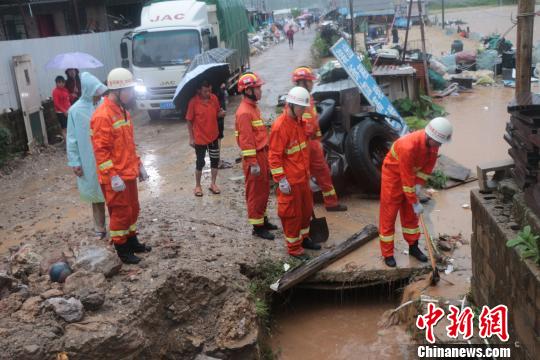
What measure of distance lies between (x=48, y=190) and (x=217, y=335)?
5.60m

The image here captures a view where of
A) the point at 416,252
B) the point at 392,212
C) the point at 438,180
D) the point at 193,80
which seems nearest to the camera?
the point at 392,212

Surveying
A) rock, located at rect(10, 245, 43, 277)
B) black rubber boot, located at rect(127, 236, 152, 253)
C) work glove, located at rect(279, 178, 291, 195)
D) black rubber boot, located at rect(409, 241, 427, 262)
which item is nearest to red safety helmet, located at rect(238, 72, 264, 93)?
work glove, located at rect(279, 178, 291, 195)

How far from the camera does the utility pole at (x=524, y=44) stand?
17.4ft

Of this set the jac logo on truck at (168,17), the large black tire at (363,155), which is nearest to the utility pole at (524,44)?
the large black tire at (363,155)

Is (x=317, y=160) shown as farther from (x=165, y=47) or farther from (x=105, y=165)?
(x=165, y=47)

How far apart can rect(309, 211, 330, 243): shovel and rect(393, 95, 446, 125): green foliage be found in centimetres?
718

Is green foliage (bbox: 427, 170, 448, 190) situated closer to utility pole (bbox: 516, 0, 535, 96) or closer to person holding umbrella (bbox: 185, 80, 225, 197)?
utility pole (bbox: 516, 0, 535, 96)

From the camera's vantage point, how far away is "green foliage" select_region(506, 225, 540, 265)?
333 cm

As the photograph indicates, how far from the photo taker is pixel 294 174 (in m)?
5.45

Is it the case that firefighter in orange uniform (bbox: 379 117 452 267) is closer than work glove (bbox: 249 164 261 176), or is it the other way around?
firefighter in orange uniform (bbox: 379 117 452 267)

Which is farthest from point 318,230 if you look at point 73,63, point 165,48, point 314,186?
point 165,48

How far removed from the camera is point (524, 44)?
17.8 ft

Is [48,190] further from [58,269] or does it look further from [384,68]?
[384,68]

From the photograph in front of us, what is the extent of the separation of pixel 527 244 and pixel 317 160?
3297mm
